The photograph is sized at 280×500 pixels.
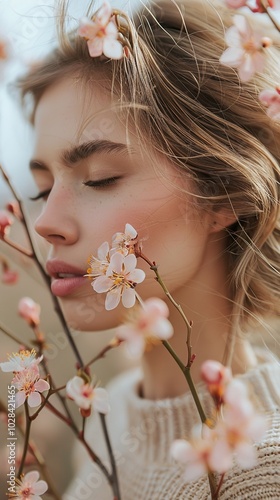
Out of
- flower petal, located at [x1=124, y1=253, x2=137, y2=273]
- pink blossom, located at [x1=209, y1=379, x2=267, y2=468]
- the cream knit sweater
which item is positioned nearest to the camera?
pink blossom, located at [x1=209, y1=379, x2=267, y2=468]

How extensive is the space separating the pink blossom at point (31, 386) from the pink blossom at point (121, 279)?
11 centimetres

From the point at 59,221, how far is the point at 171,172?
156 millimetres

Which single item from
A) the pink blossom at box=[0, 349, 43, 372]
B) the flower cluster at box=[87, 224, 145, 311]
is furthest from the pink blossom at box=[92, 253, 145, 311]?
the pink blossom at box=[0, 349, 43, 372]

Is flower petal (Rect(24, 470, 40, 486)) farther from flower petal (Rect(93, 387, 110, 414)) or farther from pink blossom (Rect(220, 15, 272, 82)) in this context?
pink blossom (Rect(220, 15, 272, 82))

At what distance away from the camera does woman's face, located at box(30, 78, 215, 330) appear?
2.37 feet

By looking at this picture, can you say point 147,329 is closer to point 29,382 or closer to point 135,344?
point 135,344

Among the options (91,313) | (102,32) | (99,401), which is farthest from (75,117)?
(99,401)

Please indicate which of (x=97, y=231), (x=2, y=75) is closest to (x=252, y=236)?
(x=97, y=231)

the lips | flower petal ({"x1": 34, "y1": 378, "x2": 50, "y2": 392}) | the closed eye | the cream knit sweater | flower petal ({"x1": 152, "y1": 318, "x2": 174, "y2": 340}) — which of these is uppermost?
flower petal ({"x1": 152, "y1": 318, "x2": 174, "y2": 340})

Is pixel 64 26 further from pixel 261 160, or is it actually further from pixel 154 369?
pixel 154 369

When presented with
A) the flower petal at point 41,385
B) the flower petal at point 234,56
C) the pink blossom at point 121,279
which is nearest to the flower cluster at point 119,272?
the pink blossom at point 121,279

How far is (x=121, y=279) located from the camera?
23.0 inches

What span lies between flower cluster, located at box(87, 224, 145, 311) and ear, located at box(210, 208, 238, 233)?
0.19 meters

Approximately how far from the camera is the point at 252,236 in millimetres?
774
